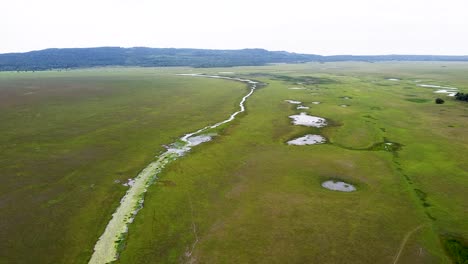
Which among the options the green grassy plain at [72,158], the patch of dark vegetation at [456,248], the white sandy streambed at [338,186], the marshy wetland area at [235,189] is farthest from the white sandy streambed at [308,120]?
the patch of dark vegetation at [456,248]

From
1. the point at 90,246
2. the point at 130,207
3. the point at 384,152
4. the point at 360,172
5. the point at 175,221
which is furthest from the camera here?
the point at 384,152

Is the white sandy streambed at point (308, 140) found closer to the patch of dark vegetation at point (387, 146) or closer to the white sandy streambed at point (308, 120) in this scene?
the patch of dark vegetation at point (387, 146)

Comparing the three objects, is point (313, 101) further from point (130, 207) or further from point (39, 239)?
point (39, 239)

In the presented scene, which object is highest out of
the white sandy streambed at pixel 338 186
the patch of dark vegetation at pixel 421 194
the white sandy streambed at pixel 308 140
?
the patch of dark vegetation at pixel 421 194

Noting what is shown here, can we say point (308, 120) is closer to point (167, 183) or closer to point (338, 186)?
point (338, 186)

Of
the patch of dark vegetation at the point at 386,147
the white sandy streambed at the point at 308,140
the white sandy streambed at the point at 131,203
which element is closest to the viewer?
the white sandy streambed at the point at 131,203

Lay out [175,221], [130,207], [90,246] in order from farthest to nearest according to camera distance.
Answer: [130,207], [175,221], [90,246]

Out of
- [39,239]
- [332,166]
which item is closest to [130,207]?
[39,239]

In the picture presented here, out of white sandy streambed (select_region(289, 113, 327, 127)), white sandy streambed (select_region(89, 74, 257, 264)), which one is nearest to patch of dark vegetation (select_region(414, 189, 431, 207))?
white sandy streambed (select_region(89, 74, 257, 264))
